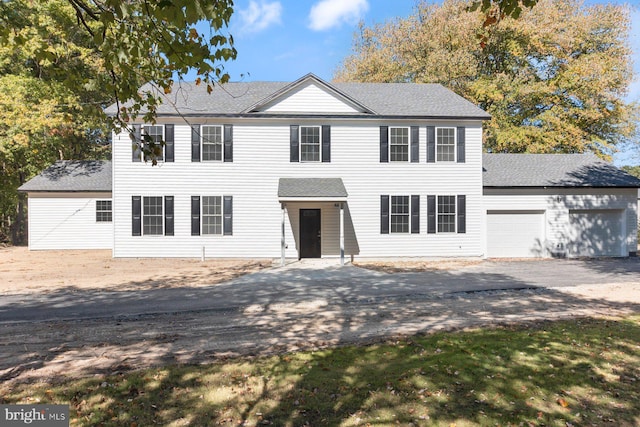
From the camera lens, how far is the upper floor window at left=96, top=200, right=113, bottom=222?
2186cm

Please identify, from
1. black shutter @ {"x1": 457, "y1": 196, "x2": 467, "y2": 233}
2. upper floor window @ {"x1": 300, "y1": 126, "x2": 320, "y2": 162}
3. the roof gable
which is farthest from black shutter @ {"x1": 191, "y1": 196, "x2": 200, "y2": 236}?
black shutter @ {"x1": 457, "y1": 196, "x2": 467, "y2": 233}

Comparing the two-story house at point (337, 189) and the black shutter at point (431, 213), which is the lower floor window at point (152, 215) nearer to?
the two-story house at point (337, 189)

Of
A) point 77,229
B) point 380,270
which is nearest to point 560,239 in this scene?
point 380,270

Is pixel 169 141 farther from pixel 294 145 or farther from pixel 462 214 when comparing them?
pixel 462 214

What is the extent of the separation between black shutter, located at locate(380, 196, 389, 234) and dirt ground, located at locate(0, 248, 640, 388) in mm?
7832

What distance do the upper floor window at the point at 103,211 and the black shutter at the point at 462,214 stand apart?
62.8ft

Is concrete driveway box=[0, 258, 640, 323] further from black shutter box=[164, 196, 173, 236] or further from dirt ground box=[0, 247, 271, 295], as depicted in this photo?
black shutter box=[164, 196, 173, 236]

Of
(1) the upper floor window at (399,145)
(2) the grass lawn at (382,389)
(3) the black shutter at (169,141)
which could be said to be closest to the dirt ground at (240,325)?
(2) the grass lawn at (382,389)

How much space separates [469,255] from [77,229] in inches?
835

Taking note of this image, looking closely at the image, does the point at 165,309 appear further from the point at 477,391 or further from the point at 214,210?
the point at 214,210

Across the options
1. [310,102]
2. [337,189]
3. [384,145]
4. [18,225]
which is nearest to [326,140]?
[310,102]

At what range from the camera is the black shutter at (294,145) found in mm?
17906

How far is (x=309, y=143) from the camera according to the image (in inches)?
710

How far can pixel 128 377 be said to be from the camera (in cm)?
480
